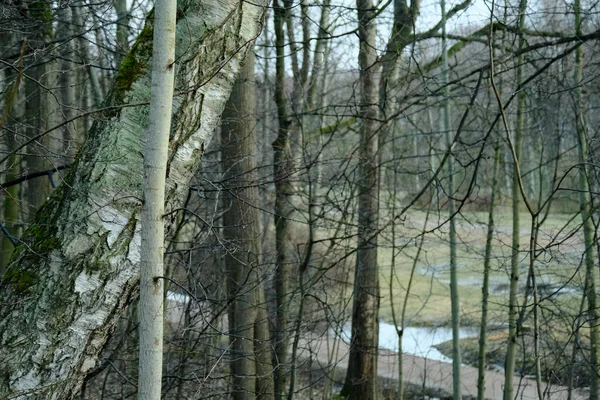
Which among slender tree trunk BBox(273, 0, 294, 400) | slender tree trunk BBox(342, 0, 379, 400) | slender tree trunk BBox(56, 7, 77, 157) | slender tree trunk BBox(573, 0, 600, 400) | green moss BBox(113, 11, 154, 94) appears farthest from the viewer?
slender tree trunk BBox(342, 0, 379, 400)

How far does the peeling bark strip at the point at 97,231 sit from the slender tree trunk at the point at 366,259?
4589 millimetres

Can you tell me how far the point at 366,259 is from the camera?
946 centimetres

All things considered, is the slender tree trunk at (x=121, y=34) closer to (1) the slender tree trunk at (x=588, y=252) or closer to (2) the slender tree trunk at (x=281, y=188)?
(2) the slender tree trunk at (x=281, y=188)

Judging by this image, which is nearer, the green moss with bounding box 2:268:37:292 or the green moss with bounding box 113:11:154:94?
→ the green moss with bounding box 2:268:37:292

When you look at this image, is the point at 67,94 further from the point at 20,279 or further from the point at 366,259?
the point at 20,279

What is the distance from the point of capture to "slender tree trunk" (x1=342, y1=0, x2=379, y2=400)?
802 centimetres

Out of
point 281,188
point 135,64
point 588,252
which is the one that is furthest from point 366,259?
point 135,64

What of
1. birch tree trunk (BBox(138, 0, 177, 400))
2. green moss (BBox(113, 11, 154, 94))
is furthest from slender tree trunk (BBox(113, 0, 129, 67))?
birch tree trunk (BBox(138, 0, 177, 400))

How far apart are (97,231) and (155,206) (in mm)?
529

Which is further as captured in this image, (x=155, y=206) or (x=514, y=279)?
(x=514, y=279)

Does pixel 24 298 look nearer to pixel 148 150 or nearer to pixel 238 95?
pixel 148 150

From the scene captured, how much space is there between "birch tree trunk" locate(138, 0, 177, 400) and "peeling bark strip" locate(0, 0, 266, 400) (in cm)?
26

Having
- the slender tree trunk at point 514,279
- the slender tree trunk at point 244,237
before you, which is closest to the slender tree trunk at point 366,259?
the slender tree trunk at point 244,237

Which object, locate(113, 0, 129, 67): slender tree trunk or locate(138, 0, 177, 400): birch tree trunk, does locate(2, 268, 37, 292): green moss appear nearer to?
locate(138, 0, 177, 400): birch tree trunk
